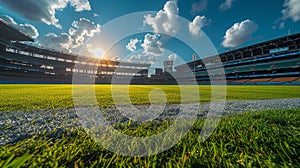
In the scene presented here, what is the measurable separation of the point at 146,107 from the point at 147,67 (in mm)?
27411

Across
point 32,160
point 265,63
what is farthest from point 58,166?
point 265,63

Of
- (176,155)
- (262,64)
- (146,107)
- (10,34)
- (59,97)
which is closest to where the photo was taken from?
(176,155)

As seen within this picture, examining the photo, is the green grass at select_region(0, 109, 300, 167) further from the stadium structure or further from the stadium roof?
the stadium roof

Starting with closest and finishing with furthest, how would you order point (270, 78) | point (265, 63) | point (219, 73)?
point (270, 78) → point (265, 63) → point (219, 73)

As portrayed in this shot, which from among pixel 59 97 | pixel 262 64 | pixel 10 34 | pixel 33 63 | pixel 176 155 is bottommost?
pixel 59 97

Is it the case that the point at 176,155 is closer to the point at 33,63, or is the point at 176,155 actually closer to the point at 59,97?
the point at 59,97

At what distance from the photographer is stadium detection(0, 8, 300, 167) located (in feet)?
2.14

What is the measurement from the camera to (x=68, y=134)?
0.99 meters

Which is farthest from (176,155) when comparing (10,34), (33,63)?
(33,63)

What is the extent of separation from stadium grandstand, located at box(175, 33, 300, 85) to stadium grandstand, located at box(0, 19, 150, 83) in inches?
798

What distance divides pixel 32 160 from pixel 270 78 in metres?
35.6

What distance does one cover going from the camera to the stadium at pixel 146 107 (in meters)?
0.65

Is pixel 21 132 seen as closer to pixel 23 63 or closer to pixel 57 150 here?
pixel 57 150

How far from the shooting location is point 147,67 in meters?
29.5
